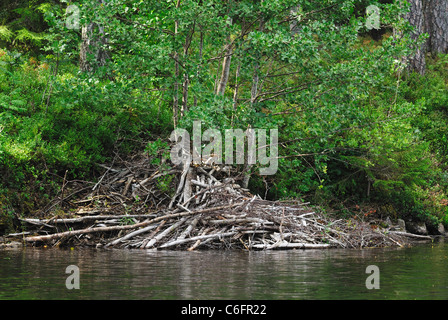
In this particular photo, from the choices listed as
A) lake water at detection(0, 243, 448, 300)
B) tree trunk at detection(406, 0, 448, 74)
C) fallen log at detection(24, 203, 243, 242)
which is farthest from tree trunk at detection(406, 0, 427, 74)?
lake water at detection(0, 243, 448, 300)

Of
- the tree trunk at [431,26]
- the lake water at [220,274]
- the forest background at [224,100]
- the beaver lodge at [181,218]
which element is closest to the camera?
the lake water at [220,274]

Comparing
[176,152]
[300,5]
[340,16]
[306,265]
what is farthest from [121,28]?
[306,265]

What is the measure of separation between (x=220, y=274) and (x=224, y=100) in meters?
5.03

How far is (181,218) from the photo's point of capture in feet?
37.5

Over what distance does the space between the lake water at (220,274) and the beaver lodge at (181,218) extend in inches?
27.3

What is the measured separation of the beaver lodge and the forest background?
0.48m

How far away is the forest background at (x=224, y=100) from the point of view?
11.9 m

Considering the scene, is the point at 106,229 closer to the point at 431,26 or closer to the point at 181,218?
the point at 181,218

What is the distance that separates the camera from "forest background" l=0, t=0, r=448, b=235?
11875 mm

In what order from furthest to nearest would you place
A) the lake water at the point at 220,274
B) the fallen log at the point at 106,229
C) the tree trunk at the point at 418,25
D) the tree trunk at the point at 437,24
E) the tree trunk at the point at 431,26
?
1. the tree trunk at the point at 437,24
2. the tree trunk at the point at 431,26
3. the tree trunk at the point at 418,25
4. the fallen log at the point at 106,229
5. the lake water at the point at 220,274

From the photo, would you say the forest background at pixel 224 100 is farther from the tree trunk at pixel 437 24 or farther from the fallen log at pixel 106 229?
the tree trunk at pixel 437 24

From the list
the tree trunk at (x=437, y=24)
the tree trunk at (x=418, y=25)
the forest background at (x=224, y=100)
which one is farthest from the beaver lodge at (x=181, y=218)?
the tree trunk at (x=437, y=24)

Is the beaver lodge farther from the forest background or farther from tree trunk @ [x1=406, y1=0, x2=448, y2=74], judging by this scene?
tree trunk @ [x1=406, y1=0, x2=448, y2=74]
